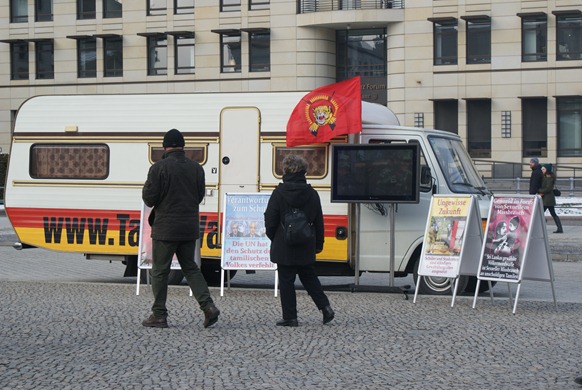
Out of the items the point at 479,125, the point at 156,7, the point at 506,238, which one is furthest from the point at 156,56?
the point at 506,238

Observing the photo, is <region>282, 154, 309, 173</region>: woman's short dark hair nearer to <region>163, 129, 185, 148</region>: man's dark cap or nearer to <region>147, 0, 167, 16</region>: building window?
<region>163, 129, 185, 148</region>: man's dark cap

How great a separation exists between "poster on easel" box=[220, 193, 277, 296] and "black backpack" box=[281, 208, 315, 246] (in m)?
3.40

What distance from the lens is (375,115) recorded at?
15.6m

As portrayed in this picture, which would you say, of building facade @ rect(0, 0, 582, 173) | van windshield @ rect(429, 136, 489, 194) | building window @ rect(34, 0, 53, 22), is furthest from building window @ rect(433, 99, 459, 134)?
van windshield @ rect(429, 136, 489, 194)

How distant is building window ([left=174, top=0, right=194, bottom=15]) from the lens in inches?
2095

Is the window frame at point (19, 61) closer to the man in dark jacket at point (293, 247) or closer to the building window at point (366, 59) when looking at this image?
the building window at point (366, 59)

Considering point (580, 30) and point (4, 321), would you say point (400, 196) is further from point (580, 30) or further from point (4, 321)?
point (580, 30)

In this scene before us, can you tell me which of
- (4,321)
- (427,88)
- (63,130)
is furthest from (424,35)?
(4,321)

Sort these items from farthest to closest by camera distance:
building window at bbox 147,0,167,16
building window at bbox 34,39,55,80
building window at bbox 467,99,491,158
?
building window at bbox 34,39,55,80, building window at bbox 147,0,167,16, building window at bbox 467,99,491,158

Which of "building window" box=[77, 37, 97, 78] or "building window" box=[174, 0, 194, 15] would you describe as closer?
"building window" box=[174, 0, 194, 15]

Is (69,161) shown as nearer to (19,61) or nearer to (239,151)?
(239,151)

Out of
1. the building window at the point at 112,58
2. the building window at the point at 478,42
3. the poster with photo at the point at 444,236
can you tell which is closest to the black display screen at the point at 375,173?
the poster with photo at the point at 444,236

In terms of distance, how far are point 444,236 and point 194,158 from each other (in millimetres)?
3811

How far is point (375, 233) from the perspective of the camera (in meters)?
14.9
